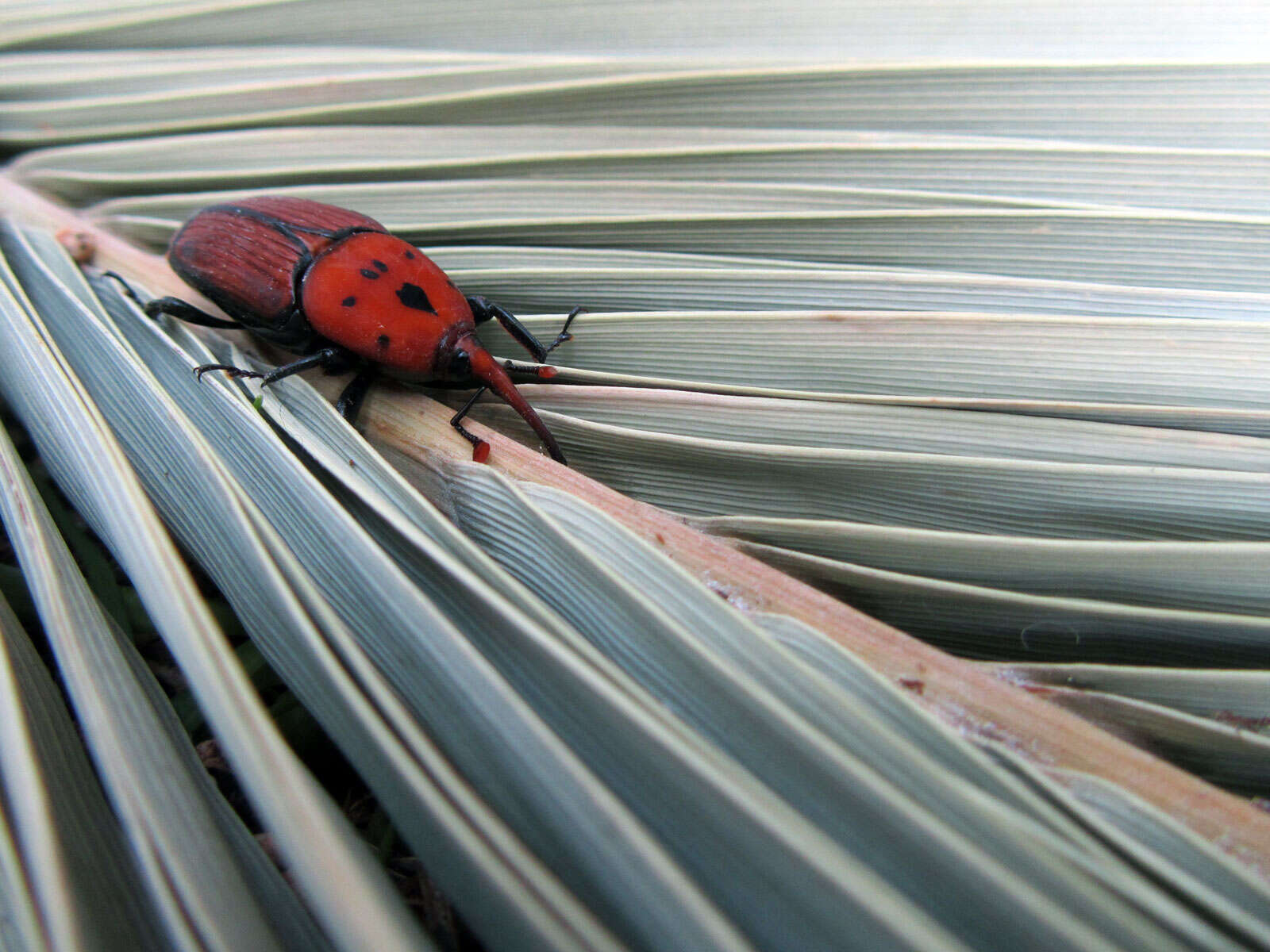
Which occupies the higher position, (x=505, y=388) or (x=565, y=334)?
(x=565, y=334)

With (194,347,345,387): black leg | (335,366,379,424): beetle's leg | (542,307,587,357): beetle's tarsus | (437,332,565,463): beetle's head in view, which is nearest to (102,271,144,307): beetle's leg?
(194,347,345,387): black leg

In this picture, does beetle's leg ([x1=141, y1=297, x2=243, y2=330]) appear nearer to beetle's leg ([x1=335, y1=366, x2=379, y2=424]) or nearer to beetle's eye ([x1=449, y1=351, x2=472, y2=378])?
beetle's leg ([x1=335, y1=366, x2=379, y2=424])

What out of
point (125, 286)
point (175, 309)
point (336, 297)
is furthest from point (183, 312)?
point (336, 297)

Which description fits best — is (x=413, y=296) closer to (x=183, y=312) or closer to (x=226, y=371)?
(x=226, y=371)

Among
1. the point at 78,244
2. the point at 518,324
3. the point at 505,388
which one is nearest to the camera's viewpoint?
the point at 505,388

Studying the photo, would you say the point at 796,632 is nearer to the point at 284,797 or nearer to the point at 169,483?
the point at 284,797

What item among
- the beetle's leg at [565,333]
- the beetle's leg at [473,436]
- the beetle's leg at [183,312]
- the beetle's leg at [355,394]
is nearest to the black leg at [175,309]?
the beetle's leg at [183,312]
